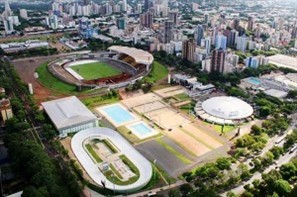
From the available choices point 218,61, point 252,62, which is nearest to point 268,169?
point 218,61

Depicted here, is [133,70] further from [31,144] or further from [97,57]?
[31,144]

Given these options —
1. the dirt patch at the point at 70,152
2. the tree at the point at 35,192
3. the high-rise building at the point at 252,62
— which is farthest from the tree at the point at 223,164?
the high-rise building at the point at 252,62

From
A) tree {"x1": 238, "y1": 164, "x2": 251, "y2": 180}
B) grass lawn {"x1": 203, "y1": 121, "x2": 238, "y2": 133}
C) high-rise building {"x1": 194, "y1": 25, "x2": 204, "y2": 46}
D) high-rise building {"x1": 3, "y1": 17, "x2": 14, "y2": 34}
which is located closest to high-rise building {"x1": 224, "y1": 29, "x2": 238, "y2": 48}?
high-rise building {"x1": 194, "y1": 25, "x2": 204, "y2": 46}

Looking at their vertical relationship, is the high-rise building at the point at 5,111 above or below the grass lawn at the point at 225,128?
above

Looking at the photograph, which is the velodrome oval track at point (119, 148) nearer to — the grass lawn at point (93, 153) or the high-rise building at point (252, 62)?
the grass lawn at point (93, 153)

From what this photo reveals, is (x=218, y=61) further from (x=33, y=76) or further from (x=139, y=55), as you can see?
(x=33, y=76)

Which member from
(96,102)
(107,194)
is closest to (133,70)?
(96,102)
